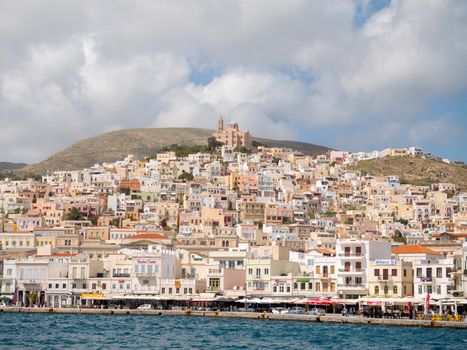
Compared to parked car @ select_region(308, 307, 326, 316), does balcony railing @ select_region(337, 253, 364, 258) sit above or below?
above

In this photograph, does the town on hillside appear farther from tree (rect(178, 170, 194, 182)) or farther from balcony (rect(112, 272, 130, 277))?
tree (rect(178, 170, 194, 182))

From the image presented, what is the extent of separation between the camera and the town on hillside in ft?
275

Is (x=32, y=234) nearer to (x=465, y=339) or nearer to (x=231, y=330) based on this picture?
(x=231, y=330)

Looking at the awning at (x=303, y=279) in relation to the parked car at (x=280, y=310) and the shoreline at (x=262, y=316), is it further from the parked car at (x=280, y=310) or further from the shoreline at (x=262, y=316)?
the shoreline at (x=262, y=316)

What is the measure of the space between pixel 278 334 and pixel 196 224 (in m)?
68.6

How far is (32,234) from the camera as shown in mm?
115125

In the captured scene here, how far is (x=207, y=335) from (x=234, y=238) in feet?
167

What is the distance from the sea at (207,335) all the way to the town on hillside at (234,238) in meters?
8.62

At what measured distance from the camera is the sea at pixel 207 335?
58406mm

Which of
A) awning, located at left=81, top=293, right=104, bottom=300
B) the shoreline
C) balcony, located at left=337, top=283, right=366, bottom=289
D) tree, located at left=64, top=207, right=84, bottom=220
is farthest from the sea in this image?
tree, located at left=64, top=207, right=84, bottom=220

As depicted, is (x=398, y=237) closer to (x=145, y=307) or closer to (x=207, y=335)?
(x=145, y=307)

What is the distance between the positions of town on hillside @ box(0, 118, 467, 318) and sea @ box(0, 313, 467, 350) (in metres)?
8.62

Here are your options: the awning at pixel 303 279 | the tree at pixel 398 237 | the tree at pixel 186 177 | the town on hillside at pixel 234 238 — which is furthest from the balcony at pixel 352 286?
the tree at pixel 186 177

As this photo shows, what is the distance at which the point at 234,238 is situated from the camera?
379 ft
